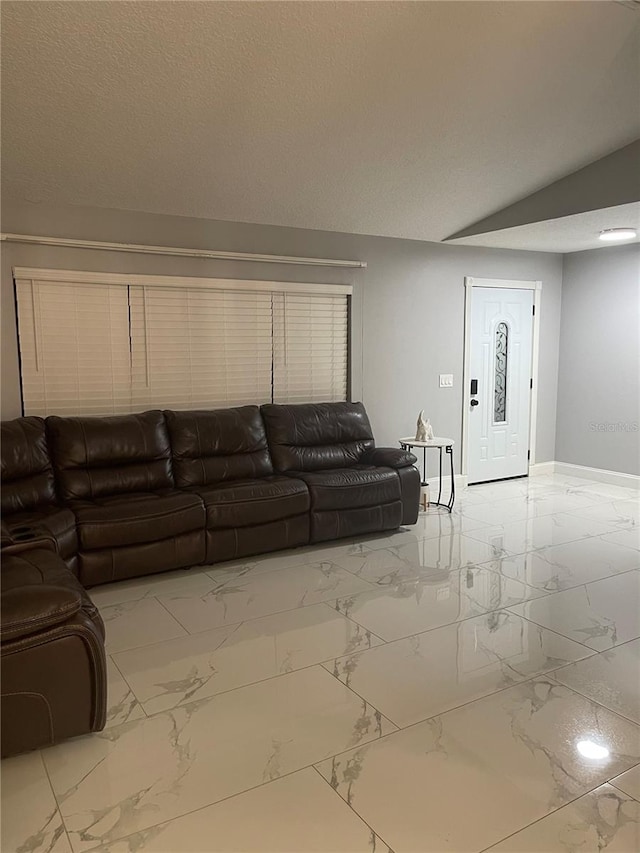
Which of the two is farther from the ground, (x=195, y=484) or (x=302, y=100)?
(x=302, y=100)

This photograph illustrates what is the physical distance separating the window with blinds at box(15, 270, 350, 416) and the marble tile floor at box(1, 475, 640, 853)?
1473mm

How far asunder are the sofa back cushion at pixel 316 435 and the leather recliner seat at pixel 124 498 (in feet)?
2.85

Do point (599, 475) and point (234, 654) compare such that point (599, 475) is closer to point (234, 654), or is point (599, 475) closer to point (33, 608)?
point (234, 654)

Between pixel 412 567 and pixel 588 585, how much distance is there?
107cm

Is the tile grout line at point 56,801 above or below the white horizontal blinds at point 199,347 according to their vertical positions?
below

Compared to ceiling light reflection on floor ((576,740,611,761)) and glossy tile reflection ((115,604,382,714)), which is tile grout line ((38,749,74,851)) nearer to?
glossy tile reflection ((115,604,382,714))

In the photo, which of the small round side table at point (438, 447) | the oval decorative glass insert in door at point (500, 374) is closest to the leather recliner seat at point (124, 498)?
the small round side table at point (438, 447)

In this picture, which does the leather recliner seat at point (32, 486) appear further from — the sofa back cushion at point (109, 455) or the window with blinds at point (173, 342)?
the window with blinds at point (173, 342)

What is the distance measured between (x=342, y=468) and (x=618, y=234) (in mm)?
3138

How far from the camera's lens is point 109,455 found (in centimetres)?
423

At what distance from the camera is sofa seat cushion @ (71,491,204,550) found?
375 centimetres

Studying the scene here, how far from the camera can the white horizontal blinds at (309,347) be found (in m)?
5.40

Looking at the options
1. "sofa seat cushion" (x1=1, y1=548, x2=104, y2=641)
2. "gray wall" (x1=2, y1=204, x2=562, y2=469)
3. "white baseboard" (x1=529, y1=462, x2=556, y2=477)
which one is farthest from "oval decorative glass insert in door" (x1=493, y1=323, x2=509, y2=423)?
"sofa seat cushion" (x1=1, y1=548, x2=104, y2=641)

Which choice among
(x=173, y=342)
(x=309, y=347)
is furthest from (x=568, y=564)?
(x=173, y=342)
